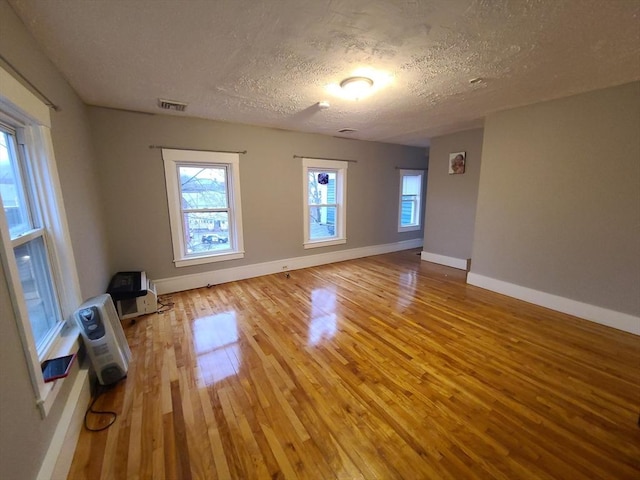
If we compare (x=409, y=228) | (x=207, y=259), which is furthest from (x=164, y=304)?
(x=409, y=228)

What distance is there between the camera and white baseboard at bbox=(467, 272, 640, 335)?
259 cm

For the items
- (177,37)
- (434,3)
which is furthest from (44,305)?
(434,3)

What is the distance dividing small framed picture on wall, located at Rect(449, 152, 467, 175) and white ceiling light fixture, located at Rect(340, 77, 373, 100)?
276 centimetres

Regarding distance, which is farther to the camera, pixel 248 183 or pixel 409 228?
pixel 409 228

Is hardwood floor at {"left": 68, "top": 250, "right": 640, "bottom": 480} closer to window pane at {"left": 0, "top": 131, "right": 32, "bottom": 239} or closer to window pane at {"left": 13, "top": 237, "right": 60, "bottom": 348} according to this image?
window pane at {"left": 13, "top": 237, "right": 60, "bottom": 348}

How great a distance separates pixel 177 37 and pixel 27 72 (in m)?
0.88

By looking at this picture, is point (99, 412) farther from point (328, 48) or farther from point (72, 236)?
point (328, 48)

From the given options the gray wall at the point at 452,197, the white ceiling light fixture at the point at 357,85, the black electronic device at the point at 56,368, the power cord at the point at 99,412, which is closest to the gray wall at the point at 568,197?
the gray wall at the point at 452,197

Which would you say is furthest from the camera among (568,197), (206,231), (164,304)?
Result: (206,231)

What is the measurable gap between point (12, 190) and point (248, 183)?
2651 millimetres

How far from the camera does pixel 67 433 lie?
4.55 feet

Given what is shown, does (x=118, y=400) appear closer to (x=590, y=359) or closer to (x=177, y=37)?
(x=177, y=37)

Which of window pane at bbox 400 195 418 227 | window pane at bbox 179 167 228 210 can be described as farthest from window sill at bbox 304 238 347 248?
window pane at bbox 400 195 418 227

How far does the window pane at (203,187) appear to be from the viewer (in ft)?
12.1
